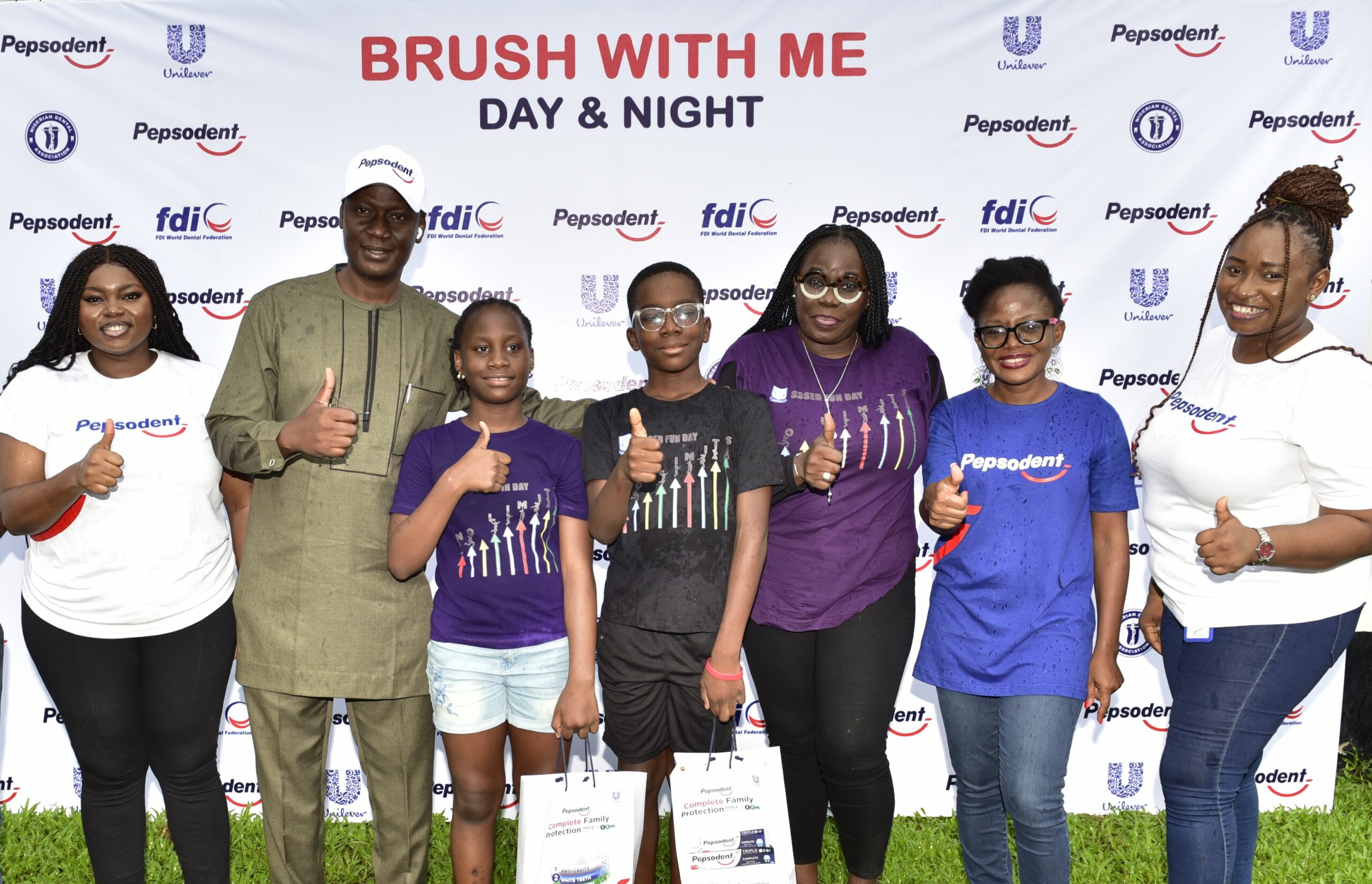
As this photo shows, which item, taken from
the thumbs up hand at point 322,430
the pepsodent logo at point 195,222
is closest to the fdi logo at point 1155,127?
the thumbs up hand at point 322,430

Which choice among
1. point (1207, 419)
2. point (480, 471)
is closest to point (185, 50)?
point (480, 471)

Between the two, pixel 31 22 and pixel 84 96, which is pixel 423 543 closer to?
pixel 84 96

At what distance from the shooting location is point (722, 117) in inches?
136

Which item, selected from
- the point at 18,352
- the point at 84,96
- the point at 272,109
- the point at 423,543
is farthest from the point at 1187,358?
the point at 18,352

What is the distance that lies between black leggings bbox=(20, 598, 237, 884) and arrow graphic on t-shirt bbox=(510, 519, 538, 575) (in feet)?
2.73

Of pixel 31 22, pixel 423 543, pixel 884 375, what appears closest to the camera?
pixel 423 543

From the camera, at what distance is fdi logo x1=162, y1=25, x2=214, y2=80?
3416 millimetres

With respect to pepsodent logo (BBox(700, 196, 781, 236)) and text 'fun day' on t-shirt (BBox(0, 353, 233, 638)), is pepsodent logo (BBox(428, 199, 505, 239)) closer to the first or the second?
pepsodent logo (BBox(700, 196, 781, 236))

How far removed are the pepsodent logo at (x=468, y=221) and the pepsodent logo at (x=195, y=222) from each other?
2.58 feet

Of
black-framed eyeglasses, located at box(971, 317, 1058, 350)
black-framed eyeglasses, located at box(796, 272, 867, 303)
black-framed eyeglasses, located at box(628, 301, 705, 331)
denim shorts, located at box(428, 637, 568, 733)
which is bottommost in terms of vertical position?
denim shorts, located at box(428, 637, 568, 733)

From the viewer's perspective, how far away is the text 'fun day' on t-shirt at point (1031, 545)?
220 cm

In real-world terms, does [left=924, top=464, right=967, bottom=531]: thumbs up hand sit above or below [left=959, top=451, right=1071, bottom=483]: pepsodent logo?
below

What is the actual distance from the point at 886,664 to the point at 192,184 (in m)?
3.06

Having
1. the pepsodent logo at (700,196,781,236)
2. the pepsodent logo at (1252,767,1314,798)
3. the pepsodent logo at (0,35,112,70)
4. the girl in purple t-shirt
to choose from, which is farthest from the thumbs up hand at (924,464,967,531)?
the pepsodent logo at (0,35,112,70)
